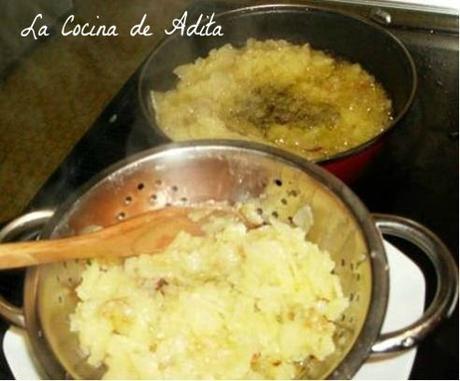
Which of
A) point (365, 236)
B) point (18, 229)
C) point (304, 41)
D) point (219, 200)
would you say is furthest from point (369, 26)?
point (18, 229)

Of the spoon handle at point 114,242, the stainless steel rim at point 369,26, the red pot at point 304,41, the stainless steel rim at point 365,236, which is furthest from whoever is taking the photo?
the red pot at point 304,41

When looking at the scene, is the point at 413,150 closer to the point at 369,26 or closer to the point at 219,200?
the point at 369,26

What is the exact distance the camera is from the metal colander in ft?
2.33

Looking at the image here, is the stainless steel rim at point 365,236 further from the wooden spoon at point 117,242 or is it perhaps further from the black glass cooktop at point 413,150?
the black glass cooktop at point 413,150

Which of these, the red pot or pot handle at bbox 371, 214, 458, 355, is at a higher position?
the red pot

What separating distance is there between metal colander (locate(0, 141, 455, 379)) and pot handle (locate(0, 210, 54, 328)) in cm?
2

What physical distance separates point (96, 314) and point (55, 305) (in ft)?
0.17

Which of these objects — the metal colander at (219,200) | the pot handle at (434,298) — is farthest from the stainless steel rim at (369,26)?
the pot handle at (434,298)

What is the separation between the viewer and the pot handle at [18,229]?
2.47 ft

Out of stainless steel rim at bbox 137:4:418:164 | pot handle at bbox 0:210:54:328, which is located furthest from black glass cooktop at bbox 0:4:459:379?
pot handle at bbox 0:210:54:328

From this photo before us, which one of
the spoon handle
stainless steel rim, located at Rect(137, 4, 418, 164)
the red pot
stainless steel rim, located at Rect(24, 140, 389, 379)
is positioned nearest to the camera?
stainless steel rim, located at Rect(24, 140, 389, 379)

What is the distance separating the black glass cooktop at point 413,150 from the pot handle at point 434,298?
20 centimetres

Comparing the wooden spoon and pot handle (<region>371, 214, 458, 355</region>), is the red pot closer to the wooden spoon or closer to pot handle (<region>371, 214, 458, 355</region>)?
the wooden spoon

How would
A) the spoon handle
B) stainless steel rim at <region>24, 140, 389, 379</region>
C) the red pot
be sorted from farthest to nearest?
1. the red pot
2. the spoon handle
3. stainless steel rim at <region>24, 140, 389, 379</region>
